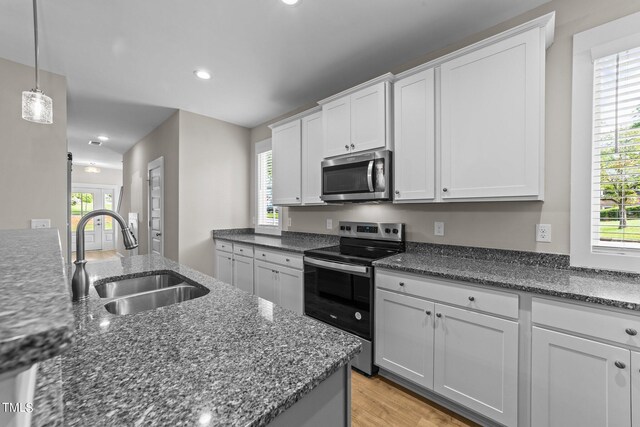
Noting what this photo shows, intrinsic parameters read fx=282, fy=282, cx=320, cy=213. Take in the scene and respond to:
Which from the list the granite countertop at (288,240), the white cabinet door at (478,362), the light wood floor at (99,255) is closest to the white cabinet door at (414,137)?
the white cabinet door at (478,362)

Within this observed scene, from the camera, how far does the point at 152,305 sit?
4.99ft

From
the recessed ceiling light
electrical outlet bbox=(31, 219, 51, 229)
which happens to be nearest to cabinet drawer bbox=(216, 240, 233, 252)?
electrical outlet bbox=(31, 219, 51, 229)

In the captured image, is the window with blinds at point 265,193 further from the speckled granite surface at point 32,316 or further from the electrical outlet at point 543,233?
the speckled granite surface at point 32,316

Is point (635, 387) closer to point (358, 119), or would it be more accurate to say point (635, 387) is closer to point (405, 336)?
point (405, 336)

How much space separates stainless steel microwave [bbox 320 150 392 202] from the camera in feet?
7.75

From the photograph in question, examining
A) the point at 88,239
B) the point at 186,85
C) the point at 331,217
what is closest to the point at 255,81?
the point at 186,85

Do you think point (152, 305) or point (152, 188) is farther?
point (152, 188)

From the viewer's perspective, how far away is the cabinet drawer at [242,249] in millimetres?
3391

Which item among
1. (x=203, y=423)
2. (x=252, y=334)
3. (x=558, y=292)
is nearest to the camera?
(x=203, y=423)

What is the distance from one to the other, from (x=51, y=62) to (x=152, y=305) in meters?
2.68

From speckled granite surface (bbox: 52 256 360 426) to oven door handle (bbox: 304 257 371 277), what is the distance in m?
1.14

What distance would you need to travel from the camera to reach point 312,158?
3.12 meters

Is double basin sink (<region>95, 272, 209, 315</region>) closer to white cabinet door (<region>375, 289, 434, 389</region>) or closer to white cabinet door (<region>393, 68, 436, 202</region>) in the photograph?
white cabinet door (<region>375, 289, 434, 389</region>)

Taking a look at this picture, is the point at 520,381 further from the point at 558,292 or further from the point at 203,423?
the point at 203,423
